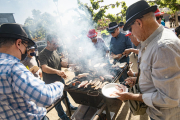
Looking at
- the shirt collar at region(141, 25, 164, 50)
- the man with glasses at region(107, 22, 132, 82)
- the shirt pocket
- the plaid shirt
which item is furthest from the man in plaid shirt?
the man with glasses at region(107, 22, 132, 82)

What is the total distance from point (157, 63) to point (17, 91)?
188 centimetres

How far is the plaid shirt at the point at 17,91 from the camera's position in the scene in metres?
1.23

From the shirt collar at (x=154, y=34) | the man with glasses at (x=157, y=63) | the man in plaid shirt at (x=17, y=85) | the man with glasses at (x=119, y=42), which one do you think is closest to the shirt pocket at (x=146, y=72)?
the man with glasses at (x=157, y=63)

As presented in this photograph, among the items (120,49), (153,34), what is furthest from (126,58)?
(153,34)

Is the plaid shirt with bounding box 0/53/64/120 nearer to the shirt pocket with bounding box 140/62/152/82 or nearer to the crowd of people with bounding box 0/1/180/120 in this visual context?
the crowd of people with bounding box 0/1/180/120

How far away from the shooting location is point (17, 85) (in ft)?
4.05

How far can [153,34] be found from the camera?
1.48 meters

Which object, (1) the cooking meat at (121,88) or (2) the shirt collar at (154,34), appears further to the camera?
(1) the cooking meat at (121,88)

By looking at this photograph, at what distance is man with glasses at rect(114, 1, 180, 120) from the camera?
4.14ft

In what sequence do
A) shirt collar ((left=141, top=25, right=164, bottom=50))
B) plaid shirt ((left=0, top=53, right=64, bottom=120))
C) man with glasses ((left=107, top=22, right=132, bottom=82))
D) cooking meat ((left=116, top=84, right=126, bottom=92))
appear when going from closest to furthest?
1. plaid shirt ((left=0, top=53, right=64, bottom=120))
2. shirt collar ((left=141, top=25, right=164, bottom=50))
3. cooking meat ((left=116, top=84, right=126, bottom=92))
4. man with glasses ((left=107, top=22, right=132, bottom=82))

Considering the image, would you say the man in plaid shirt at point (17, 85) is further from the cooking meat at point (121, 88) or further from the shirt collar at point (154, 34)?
the shirt collar at point (154, 34)

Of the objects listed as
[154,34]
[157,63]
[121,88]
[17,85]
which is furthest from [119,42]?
[17,85]

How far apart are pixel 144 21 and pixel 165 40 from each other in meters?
0.42

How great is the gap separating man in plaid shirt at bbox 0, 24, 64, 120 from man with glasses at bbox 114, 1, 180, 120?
146 centimetres
